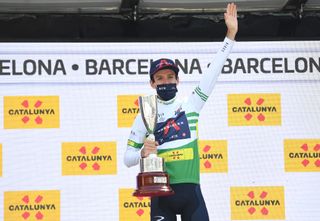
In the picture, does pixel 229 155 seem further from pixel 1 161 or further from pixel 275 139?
pixel 1 161

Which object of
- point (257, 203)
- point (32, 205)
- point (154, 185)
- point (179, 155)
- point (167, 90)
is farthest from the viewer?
point (257, 203)

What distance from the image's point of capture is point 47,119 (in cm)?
613

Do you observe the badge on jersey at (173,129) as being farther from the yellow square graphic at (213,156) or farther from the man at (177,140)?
the yellow square graphic at (213,156)

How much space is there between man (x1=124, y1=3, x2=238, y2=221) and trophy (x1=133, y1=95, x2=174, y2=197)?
0.16 ft

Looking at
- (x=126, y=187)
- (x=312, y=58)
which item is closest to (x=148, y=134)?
(x=126, y=187)

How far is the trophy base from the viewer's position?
3.83m

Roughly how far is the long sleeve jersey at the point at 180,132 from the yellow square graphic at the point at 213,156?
6.58 ft

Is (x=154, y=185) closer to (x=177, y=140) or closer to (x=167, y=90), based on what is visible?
(x=177, y=140)

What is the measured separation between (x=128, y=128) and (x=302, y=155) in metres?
1.32

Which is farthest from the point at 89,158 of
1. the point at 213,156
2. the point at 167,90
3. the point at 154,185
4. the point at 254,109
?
the point at 154,185

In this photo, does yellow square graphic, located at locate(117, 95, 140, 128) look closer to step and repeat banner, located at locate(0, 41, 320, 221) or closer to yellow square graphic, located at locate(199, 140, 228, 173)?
step and repeat banner, located at locate(0, 41, 320, 221)

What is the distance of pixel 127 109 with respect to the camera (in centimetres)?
618

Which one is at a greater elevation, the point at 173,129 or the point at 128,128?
the point at 128,128

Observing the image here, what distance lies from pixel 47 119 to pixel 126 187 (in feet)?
2.53
